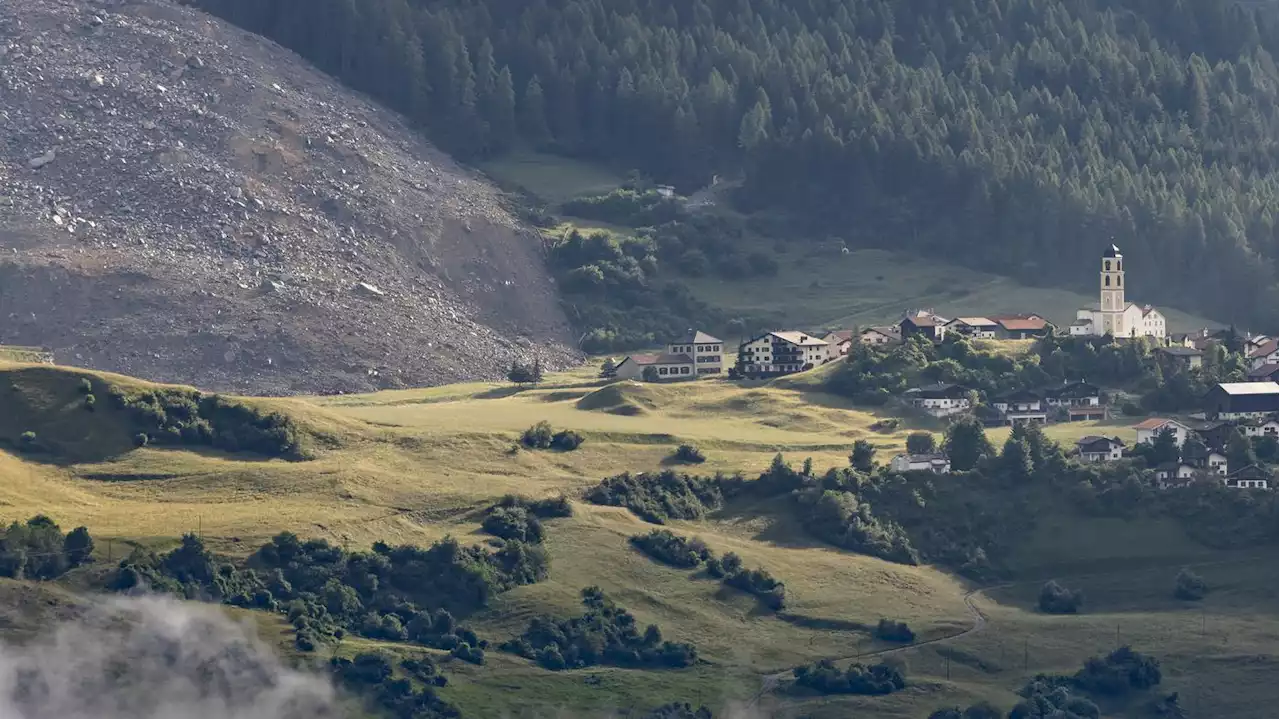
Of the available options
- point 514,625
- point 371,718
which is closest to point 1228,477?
point 514,625

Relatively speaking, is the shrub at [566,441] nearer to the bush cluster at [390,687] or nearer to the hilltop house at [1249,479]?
the bush cluster at [390,687]

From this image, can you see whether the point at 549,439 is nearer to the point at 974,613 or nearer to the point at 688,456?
the point at 688,456

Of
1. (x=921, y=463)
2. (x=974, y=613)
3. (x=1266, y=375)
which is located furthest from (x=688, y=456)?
(x=1266, y=375)

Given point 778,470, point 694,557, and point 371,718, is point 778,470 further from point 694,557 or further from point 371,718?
point 371,718

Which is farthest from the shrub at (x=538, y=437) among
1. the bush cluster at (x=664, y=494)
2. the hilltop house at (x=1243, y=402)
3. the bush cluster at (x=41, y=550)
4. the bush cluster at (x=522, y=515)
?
the hilltop house at (x=1243, y=402)

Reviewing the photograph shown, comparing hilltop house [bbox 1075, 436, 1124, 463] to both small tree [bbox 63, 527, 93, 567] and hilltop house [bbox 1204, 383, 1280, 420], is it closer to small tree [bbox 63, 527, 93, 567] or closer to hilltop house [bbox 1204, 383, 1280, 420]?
hilltop house [bbox 1204, 383, 1280, 420]

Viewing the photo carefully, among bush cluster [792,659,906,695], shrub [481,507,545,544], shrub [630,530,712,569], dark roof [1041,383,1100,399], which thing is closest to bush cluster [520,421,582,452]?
shrub [481,507,545,544]
